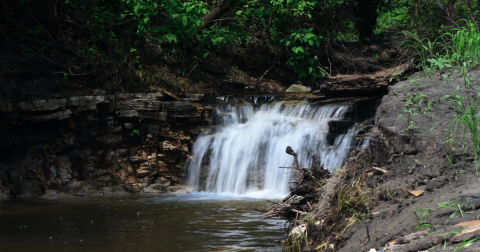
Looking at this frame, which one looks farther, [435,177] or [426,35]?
[426,35]

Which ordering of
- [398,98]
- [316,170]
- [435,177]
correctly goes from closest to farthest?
[435,177]
[398,98]
[316,170]

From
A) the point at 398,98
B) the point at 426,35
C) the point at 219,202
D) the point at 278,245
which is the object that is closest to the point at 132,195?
the point at 219,202

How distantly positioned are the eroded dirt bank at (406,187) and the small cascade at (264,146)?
406cm

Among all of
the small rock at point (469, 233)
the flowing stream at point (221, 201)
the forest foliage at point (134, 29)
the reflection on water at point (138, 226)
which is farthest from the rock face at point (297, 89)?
the small rock at point (469, 233)

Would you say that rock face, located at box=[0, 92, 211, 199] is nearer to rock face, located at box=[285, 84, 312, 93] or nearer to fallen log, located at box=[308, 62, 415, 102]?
fallen log, located at box=[308, 62, 415, 102]

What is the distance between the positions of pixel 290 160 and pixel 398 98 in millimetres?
4714

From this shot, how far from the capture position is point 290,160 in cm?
933

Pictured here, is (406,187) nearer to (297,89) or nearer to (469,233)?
(469,233)

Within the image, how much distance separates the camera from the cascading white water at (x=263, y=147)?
29.9ft

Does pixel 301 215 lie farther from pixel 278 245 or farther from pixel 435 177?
pixel 435 177

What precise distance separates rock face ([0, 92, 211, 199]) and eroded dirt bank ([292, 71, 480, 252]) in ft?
20.3

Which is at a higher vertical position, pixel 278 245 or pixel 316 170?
pixel 316 170

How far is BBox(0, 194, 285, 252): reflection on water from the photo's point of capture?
506 centimetres

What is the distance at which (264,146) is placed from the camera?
9953 mm
